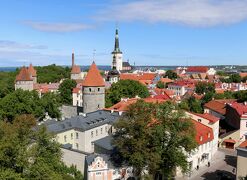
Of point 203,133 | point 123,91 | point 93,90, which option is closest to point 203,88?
point 123,91

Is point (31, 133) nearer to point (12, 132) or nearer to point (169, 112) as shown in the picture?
point (12, 132)

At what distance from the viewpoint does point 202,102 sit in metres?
72.0

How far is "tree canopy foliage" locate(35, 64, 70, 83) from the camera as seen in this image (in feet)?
398

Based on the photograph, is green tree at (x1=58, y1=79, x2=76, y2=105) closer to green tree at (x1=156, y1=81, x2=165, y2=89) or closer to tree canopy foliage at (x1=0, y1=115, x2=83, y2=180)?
green tree at (x1=156, y1=81, x2=165, y2=89)

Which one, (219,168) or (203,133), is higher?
(203,133)

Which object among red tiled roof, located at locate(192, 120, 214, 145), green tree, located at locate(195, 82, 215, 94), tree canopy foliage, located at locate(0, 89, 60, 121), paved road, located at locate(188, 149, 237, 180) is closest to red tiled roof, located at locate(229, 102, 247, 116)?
paved road, located at locate(188, 149, 237, 180)

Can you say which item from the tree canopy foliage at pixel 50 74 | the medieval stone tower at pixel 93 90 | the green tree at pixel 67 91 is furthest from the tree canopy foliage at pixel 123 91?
the tree canopy foliage at pixel 50 74

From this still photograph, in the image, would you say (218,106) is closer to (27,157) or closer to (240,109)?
(240,109)

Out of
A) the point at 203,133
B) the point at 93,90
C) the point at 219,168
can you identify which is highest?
the point at 93,90

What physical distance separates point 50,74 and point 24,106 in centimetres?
8026

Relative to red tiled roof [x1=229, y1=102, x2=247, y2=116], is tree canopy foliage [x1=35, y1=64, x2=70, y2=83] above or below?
above

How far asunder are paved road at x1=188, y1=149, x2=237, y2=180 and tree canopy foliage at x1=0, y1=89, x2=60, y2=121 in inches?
1082

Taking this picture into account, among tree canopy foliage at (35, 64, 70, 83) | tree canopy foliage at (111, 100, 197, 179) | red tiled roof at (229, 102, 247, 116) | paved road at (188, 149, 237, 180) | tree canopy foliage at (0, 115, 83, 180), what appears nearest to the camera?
tree canopy foliage at (0, 115, 83, 180)

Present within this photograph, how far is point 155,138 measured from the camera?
2858 centimetres
